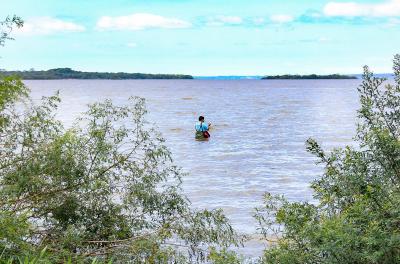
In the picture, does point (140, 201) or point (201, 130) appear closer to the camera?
point (140, 201)

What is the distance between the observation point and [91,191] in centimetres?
1216

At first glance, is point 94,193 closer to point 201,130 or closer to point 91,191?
point 91,191

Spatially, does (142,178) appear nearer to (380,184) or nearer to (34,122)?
(34,122)

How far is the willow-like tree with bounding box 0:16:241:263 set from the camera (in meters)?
10.6

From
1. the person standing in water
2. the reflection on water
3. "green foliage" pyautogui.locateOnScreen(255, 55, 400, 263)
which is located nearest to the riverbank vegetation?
"green foliage" pyautogui.locateOnScreen(255, 55, 400, 263)

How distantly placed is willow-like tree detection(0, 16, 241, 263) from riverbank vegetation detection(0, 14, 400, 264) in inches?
0.9

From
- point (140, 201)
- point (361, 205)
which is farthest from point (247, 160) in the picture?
point (361, 205)

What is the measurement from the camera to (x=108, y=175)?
12.7 m

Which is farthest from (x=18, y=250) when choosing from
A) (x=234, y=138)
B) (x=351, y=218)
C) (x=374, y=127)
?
(x=234, y=138)

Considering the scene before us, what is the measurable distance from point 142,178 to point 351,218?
6425 millimetres

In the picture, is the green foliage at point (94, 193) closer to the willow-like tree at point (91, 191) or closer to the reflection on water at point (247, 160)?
the willow-like tree at point (91, 191)

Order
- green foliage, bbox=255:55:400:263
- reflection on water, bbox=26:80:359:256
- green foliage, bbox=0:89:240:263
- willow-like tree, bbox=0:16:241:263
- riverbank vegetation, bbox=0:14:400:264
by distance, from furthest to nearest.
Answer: reflection on water, bbox=26:80:359:256, green foliage, bbox=0:89:240:263, willow-like tree, bbox=0:16:241:263, riverbank vegetation, bbox=0:14:400:264, green foliage, bbox=255:55:400:263

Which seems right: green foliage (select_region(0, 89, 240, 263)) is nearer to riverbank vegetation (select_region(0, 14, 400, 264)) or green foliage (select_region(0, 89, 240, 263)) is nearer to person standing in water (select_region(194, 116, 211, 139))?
riverbank vegetation (select_region(0, 14, 400, 264))

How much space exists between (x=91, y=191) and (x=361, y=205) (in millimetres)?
6486
